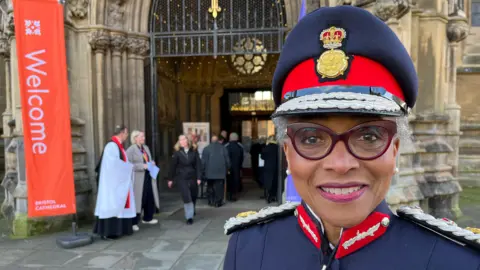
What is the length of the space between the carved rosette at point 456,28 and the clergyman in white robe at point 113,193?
6279mm

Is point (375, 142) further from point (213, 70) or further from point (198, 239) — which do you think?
point (213, 70)

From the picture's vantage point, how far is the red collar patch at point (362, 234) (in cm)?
105

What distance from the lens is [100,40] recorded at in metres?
6.62

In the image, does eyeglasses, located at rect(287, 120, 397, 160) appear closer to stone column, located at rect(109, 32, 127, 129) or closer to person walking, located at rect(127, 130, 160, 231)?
person walking, located at rect(127, 130, 160, 231)

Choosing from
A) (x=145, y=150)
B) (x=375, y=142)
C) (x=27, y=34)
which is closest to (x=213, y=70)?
(x=145, y=150)

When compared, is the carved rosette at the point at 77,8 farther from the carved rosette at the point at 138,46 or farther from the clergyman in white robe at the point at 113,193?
the clergyman in white robe at the point at 113,193

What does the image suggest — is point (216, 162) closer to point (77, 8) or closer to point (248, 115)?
point (77, 8)

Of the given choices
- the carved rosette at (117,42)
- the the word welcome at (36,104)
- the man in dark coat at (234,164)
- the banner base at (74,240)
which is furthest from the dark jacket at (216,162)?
the the word welcome at (36,104)

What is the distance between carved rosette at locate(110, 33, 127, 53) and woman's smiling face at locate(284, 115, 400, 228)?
6708 mm

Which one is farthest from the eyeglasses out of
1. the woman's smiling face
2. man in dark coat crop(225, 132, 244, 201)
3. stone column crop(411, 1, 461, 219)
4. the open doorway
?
the open doorway

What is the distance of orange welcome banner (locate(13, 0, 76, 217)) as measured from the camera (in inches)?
201

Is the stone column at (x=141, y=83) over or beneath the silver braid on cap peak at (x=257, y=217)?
over

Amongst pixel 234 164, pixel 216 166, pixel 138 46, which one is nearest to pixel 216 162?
pixel 216 166

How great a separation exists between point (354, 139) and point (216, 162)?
679cm
